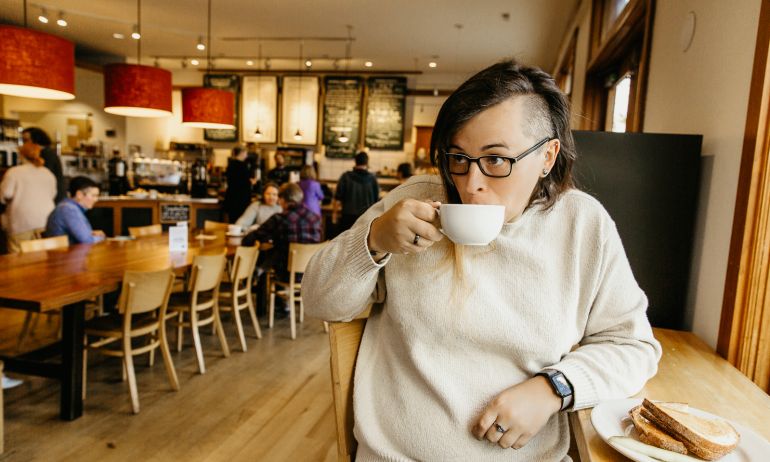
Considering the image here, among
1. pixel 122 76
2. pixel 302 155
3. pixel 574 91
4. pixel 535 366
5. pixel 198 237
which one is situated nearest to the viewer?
pixel 535 366

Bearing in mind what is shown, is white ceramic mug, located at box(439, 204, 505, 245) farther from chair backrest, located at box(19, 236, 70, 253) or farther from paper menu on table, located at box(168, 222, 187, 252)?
chair backrest, located at box(19, 236, 70, 253)

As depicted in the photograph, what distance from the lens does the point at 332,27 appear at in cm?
703

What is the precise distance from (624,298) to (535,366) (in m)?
0.25

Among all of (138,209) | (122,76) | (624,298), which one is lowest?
(138,209)

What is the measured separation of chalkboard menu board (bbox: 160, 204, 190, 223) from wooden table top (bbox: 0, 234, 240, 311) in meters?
3.22

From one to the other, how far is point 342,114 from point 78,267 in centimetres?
733

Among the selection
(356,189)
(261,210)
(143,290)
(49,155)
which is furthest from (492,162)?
(49,155)

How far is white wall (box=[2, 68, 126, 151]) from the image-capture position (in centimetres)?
927

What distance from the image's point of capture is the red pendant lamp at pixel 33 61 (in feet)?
9.00

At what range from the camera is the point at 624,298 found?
108 cm

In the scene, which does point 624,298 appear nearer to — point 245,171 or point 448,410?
point 448,410

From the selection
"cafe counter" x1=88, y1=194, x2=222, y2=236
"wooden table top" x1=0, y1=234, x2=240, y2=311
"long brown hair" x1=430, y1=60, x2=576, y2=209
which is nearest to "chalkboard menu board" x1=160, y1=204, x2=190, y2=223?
"cafe counter" x1=88, y1=194, x2=222, y2=236

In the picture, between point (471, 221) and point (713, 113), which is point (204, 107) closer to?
point (713, 113)

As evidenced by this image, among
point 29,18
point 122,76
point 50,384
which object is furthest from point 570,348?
point 29,18
